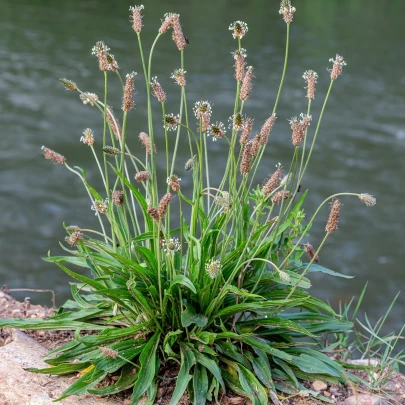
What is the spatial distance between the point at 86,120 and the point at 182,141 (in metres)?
1.52

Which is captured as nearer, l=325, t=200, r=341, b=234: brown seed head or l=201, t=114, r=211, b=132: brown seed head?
l=325, t=200, r=341, b=234: brown seed head

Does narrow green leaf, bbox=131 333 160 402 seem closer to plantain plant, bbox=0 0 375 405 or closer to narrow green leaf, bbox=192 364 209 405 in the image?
plantain plant, bbox=0 0 375 405

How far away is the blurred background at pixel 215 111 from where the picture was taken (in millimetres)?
7672

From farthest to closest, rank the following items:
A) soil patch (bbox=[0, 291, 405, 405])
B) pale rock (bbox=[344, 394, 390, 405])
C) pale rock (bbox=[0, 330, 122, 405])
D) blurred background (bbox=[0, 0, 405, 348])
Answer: blurred background (bbox=[0, 0, 405, 348]) → pale rock (bbox=[344, 394, 390, 405]) → soil patch (bbox=[0, 291, 405, 405]) → pale rock (bbox=[0, 330, 122, 405])

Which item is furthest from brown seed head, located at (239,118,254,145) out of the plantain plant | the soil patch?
the soil patch

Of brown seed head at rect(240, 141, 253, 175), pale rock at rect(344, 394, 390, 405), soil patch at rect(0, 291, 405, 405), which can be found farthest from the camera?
pale rock at rect(344, 394, 390, 405)

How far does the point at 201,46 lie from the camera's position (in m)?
14.5

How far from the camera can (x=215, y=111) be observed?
36.2 feet

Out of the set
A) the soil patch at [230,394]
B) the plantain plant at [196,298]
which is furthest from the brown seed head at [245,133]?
the soil patch at [230,394]

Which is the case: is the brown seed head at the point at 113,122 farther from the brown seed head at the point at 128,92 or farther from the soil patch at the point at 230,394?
the soil patch at the point at 230,394

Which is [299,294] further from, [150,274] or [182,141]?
[182,141]

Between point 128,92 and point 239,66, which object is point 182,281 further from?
point 239,66

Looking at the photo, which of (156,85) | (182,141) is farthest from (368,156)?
(156,85)

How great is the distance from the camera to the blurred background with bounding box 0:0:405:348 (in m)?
7.67
